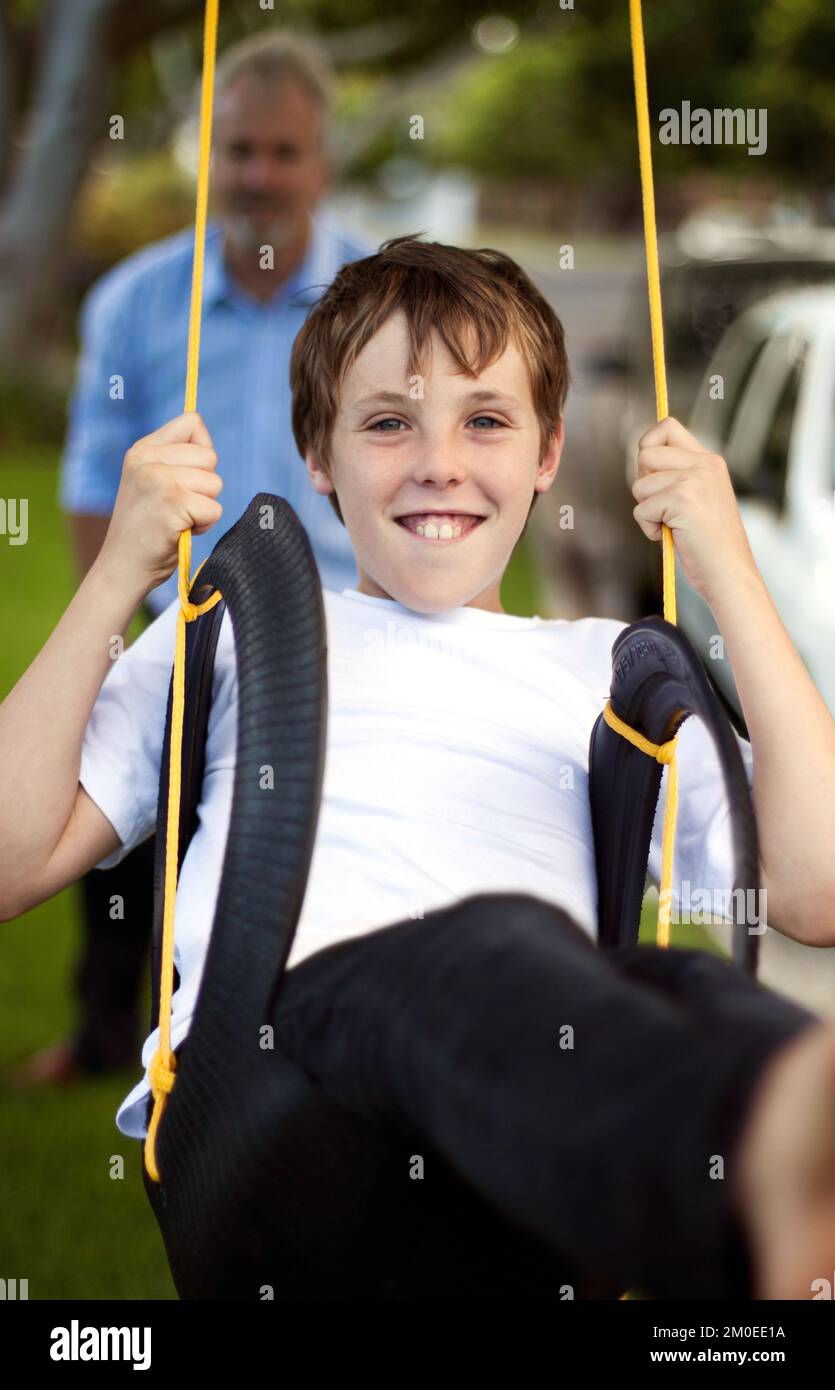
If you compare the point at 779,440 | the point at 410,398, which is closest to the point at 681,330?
the point at 779,440

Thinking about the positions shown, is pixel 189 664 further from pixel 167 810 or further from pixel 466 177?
pixel 466 177

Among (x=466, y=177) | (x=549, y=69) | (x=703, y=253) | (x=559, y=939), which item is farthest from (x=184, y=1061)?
(x=466, y=177)

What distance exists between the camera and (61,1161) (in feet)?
9.89

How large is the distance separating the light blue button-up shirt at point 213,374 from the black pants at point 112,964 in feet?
1.78

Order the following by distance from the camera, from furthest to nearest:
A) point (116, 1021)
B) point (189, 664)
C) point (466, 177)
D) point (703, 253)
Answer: point (466, 177) < point (703, 253) < point (116, 1021) < point (189, 664)

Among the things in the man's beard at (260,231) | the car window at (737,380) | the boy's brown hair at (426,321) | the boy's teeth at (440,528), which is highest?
the car window at (737,380)

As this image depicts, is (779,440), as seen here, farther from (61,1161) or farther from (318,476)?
(318,476)

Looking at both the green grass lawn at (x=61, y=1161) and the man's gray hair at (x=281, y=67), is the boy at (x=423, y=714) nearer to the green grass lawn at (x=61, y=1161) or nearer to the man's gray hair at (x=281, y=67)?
the green grass lawn at (x=61, y=1161)

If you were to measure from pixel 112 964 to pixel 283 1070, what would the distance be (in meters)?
1.90

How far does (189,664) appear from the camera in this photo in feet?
5.73

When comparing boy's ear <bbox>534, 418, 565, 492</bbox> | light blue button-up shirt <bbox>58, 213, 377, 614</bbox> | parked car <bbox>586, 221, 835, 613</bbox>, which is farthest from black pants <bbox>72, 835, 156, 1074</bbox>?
parked car <bbox>586, 221, 835, 613</bbox>

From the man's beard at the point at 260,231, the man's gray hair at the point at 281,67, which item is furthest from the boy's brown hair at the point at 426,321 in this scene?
the man's gray hair at the point at 281,67

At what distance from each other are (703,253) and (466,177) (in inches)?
1556

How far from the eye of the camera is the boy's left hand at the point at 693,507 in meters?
1.74
